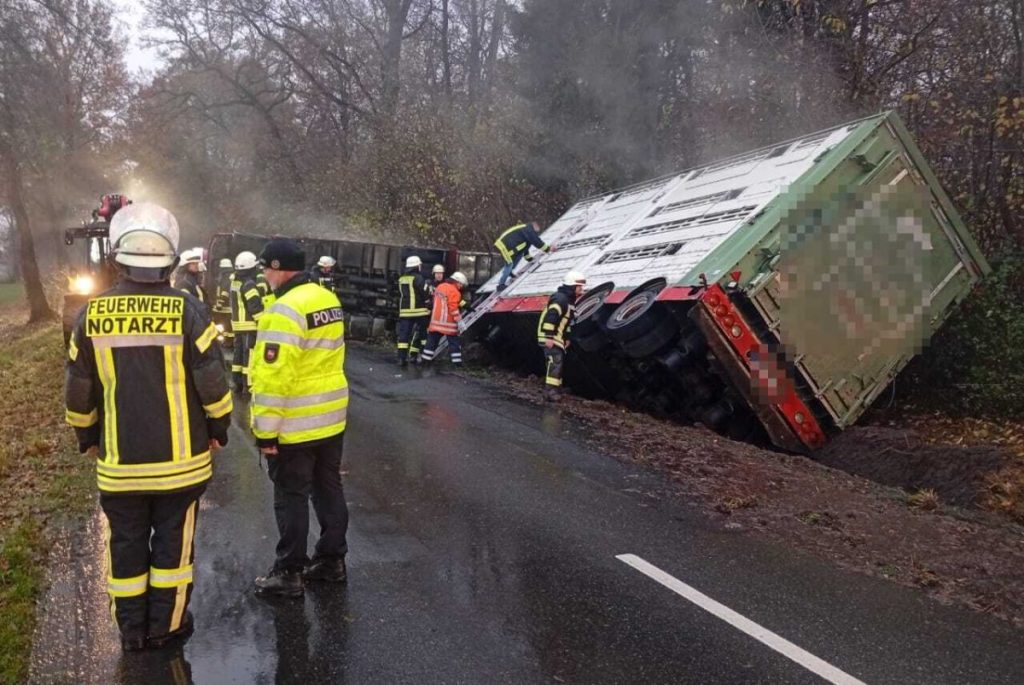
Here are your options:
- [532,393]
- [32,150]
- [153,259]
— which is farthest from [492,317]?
[32,150]

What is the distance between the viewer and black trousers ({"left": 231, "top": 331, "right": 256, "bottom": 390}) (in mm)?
9297

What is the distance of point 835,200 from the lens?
7715 mm

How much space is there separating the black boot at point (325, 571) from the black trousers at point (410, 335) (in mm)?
8653

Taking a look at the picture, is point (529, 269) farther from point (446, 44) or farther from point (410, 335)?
point (446, 44)

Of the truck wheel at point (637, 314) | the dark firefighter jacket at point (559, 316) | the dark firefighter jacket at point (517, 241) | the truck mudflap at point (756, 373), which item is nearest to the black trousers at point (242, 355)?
the dark firefighter jacket at point (559, 316)

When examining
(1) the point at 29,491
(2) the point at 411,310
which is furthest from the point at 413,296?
(1) the point at 29,491

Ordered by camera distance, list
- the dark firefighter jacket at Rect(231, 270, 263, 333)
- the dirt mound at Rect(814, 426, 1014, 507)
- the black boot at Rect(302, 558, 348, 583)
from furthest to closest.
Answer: the dark firefighter jacket at Rect(231, 270, 263, 333), the dirt mound at Rect(814, 426, 1014, 507), the black boot at Rect(302, 558, 348, 583)

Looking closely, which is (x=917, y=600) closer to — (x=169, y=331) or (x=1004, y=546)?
(x=1004, y=546)

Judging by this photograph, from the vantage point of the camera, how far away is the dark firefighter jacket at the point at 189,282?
26.6 feet

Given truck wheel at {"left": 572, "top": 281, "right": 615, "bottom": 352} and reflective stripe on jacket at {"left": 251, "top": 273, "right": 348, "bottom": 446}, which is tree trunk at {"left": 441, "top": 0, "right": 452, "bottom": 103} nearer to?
truck wheel at {"left": 572, "top": 281, "right": 615, "bottom": 352}

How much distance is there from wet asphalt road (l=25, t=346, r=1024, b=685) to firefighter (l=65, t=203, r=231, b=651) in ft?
0.96

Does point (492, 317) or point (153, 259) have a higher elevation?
point (153, 259)

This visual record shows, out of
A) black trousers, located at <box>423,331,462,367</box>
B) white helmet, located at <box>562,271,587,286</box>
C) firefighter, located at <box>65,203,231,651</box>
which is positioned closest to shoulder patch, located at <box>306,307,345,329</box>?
firefighter, located at <box>65,203,231,651</box>

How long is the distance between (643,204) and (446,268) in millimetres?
4972
